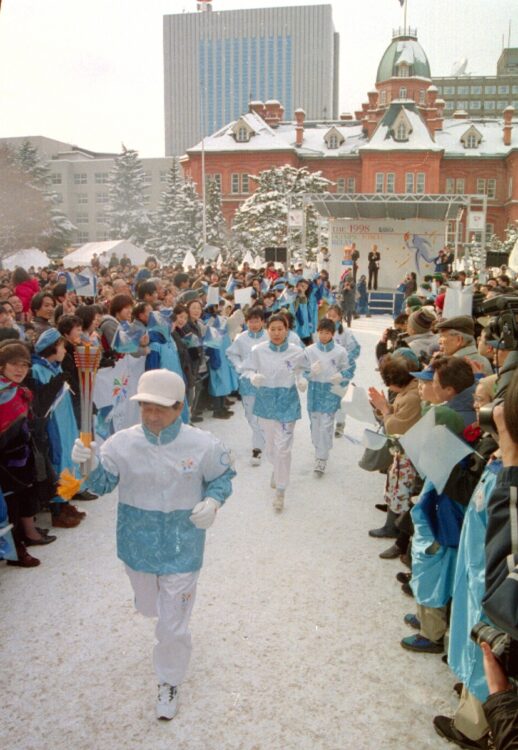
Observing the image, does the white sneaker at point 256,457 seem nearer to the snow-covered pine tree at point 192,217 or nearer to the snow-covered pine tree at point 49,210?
the snow-covered pine tree at point 49,210

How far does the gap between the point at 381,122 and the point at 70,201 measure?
50.1m

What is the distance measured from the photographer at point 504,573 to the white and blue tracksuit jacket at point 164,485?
1757mm

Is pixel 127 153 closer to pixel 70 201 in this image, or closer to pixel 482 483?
pixel 70 201

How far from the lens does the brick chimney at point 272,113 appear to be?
6623cm

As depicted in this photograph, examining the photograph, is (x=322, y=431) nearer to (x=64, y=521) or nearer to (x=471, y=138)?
(x=64, y=521)

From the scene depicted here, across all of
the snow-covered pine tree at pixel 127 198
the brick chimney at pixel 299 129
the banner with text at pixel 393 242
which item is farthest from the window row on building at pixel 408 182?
the banner with text at pixel 393 242

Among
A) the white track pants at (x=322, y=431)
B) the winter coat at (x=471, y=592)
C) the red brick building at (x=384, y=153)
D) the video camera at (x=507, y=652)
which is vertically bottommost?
the white track pants at (x=322, y=431)

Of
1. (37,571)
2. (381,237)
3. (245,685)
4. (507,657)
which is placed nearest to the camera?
(507,657)

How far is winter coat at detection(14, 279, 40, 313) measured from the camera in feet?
36.7

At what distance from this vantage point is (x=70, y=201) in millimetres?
93250

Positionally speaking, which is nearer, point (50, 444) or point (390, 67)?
point (50, 444)

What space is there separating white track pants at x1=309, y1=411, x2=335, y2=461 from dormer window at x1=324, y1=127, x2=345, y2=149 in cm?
5937

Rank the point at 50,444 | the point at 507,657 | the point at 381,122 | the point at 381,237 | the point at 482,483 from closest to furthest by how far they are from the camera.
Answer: the point at 507,657
the point at 482,483
the point at 50,444
the point at 381,237
the point at 381,122

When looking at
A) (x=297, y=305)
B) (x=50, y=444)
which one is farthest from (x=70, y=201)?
(x=50, y=444)
